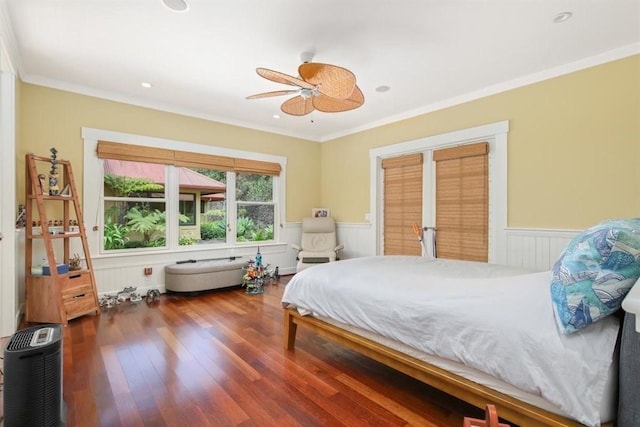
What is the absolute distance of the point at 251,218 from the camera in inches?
215

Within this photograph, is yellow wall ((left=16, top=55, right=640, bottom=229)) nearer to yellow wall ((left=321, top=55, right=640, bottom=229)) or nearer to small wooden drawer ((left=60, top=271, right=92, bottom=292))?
yellow wall ((left=321, top=55, right=640, bottom=229))

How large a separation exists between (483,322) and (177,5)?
113 inches

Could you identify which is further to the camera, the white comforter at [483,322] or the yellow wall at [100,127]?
the yellow wall at [100,127]

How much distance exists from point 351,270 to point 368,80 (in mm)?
2340

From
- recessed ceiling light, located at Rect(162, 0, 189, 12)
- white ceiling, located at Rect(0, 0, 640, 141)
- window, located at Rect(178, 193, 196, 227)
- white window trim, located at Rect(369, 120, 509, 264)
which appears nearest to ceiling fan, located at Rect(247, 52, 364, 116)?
white ceiling, located at Rect(0, 0, 640, 141)

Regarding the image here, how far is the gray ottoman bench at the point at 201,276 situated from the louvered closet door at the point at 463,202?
9.95 ft

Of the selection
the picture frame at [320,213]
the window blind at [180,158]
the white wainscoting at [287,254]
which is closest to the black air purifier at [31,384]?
the white wainscoting at [287,254]

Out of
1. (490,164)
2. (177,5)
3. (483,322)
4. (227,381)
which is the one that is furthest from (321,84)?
(490,164)

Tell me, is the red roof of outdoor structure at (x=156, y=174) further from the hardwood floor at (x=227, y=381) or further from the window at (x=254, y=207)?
the hardwood floor at (x=227, y=381)

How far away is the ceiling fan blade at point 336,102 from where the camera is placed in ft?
9.72

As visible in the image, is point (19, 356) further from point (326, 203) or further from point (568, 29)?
point (326, 203)

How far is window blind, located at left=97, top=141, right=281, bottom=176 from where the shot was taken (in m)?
4.02

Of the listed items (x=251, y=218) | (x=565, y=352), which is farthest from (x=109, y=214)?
(x=565, y=352)

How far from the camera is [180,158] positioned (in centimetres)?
458
